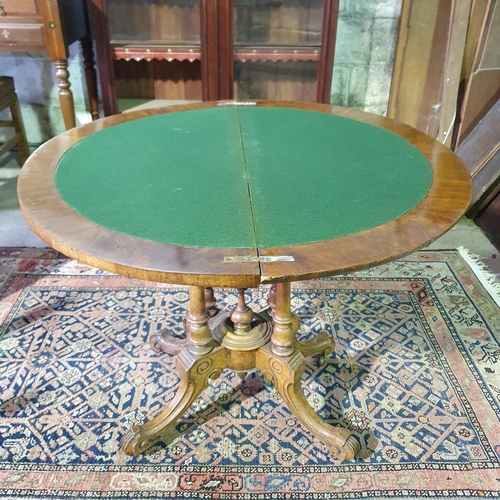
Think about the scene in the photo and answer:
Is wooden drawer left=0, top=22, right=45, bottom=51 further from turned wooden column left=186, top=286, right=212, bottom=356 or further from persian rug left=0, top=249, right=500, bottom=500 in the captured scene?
turned wooden column left=186, top=286, right=212, bottom=356

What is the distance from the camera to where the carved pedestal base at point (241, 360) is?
1.56 m

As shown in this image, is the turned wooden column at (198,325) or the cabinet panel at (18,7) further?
the cabinet panel at (18,7)

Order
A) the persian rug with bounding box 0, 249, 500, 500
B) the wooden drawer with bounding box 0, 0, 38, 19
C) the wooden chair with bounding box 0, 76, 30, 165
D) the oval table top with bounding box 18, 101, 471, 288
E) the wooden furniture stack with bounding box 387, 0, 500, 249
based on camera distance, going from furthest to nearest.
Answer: the wooden chair with bounding box 0, 76, 30, 165 < the wooden furniture stack with bounding box 387, 0, 500, 249 < the wooden drawer with bounding box 0, 0, 38, 19 < the persian rug with bounding box 0, 249, 500, 500 < the oval table top with bounding box 18, 101, 471, 288

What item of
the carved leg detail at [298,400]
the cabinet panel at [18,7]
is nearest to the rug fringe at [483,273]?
the carved leg detail at [298,400]

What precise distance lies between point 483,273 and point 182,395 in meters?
1.67

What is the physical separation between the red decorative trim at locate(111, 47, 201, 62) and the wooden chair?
69 cm

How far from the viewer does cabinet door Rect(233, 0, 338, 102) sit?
3010mm

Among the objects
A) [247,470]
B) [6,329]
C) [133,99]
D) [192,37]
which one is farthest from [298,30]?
[247,470]

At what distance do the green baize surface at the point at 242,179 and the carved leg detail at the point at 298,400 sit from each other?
0.53m

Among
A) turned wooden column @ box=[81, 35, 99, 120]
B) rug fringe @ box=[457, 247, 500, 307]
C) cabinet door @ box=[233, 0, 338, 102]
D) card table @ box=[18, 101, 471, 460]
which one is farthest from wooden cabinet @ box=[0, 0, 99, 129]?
rug fringe @ box=[457, 247, 500, 307]

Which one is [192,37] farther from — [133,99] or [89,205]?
[89,205]

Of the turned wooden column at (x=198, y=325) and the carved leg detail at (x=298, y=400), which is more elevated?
the turned wooden column at (x=198, y=325)

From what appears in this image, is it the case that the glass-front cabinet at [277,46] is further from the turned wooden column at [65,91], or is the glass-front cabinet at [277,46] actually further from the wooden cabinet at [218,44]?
the turned wooden column at [65,91]

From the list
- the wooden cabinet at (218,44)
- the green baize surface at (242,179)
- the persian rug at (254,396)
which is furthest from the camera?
the wooden cabinet at (218,44)
